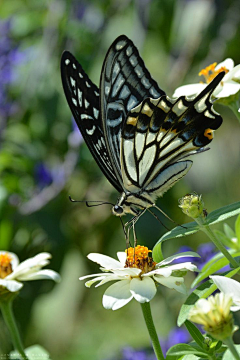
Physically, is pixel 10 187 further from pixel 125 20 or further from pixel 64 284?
pixel 125 20

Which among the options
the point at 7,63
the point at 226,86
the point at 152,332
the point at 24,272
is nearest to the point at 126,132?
the point at 226,86

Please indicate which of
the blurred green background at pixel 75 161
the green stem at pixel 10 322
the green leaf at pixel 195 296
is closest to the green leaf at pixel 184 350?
the green leaf at pixel 195 296

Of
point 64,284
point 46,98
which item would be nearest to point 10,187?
point 46,98

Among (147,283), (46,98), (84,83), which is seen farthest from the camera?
(46,98)

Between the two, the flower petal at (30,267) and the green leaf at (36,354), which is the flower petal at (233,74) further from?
the green leaf at (36,354)

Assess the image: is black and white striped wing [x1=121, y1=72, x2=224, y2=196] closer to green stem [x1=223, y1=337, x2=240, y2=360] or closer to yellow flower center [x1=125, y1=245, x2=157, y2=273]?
yellow flower center [x1=125, y1=245, x2=157, y2=273]

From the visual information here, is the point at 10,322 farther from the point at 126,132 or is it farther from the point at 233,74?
the point at 233,74
